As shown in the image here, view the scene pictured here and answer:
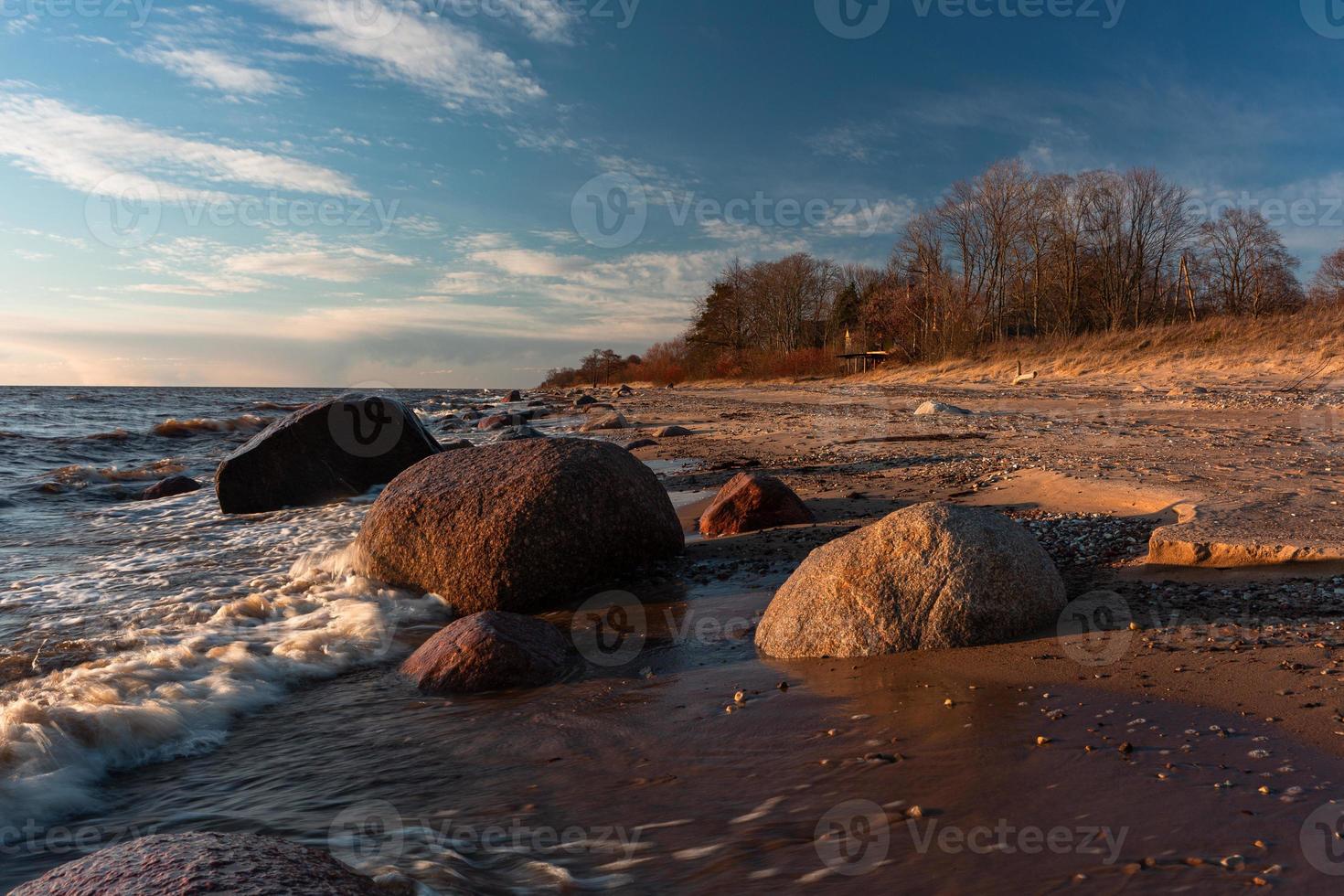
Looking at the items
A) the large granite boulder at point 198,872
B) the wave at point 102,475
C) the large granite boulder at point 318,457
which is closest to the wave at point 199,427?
the wave at point 102,475

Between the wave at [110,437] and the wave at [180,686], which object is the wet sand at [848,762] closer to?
the wave at [180,686]

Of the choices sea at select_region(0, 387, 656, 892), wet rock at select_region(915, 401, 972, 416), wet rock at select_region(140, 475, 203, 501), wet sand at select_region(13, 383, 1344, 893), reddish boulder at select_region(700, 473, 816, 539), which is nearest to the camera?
wet sand at select_region(13, 383, 1344, 893)

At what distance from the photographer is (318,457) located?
35.2 ft

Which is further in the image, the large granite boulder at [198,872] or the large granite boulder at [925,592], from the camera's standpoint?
the large granite boulder at [925,592]

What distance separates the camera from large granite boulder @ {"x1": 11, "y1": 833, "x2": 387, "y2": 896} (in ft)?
6.31

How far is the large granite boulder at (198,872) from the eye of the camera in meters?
1.92

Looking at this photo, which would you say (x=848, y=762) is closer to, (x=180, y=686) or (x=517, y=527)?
(x=517, y=527)

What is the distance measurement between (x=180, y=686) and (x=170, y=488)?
33.2 feet

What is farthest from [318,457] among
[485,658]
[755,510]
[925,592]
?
[925,592]

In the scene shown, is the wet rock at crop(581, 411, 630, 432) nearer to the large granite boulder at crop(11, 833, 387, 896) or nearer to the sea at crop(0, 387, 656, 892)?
the sea at crop(0, 387, 656, 892)

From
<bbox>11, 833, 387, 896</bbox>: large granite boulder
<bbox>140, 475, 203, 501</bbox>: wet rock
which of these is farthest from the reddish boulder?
<bbox>140, 475, 203, 501</bbox>: wet rock

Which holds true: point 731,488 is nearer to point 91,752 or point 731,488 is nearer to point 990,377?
point 91,752

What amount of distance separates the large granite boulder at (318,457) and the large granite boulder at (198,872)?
28.3 ft

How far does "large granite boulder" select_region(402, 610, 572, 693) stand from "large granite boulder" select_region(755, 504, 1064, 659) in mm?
1338
